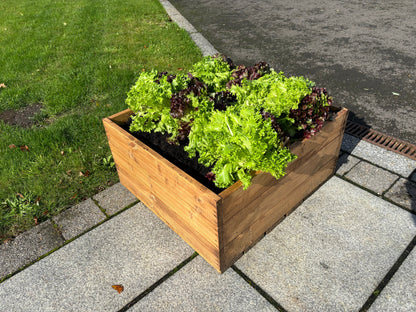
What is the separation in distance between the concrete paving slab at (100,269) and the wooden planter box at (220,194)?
0.22m

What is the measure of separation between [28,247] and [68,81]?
407 centimetres

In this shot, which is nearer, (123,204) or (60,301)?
(60,301)

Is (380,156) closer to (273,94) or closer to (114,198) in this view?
(273,94)

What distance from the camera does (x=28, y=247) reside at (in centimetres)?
325

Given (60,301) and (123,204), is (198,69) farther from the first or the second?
(60,301)

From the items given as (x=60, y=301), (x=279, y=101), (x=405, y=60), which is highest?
(x=279, y=101)

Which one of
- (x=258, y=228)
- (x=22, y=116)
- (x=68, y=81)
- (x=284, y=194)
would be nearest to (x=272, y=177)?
(x=284, y=194)

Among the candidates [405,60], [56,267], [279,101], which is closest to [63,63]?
[56,267]

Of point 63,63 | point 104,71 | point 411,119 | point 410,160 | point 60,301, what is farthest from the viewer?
point 63,63

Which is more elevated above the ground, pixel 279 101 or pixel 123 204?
pixel 279 101

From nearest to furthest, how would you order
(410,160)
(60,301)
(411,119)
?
(60,301) < (410,160) < (411,119)

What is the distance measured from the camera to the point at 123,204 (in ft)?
12.1

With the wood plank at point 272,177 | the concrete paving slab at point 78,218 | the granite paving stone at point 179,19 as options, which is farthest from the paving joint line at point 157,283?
the granite paving stone at point 179,19

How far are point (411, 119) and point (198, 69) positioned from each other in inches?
141
